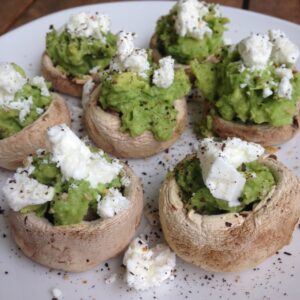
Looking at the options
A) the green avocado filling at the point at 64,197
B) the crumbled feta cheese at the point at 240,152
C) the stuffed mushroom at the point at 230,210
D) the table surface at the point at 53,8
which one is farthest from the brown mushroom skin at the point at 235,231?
the table surface at the point at 53,8

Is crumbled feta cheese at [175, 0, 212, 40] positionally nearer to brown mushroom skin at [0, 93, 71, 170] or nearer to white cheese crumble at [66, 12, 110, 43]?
white cheese crumble at [66, 12, 110, 43]

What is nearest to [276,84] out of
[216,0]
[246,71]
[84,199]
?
[246,71]

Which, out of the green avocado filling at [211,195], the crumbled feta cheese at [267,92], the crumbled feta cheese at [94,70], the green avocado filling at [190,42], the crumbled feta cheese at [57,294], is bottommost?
the crumbled feta cheese at [57,294]

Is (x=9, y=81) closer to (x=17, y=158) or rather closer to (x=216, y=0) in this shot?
(x=17, y=158)

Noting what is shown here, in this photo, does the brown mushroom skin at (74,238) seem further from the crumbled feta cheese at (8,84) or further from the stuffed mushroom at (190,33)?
the stuffed mushroom at (190,33)

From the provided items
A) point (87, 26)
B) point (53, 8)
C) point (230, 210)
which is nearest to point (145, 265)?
point (230, 210)

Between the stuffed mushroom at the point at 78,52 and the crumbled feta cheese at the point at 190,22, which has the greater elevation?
the crumbled feta cheese at the point at 190,22

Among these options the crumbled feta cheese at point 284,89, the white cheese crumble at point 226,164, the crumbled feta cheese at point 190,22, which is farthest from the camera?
the crumbled feta cheese at point 190,22

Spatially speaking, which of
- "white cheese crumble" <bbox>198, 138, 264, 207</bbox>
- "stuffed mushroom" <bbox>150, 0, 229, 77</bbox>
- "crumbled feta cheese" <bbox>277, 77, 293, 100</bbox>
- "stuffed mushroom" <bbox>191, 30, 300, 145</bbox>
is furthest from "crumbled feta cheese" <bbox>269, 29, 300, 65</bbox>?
"white cheese crumble" <bbox>198, 138, 264, 207</bbox>
